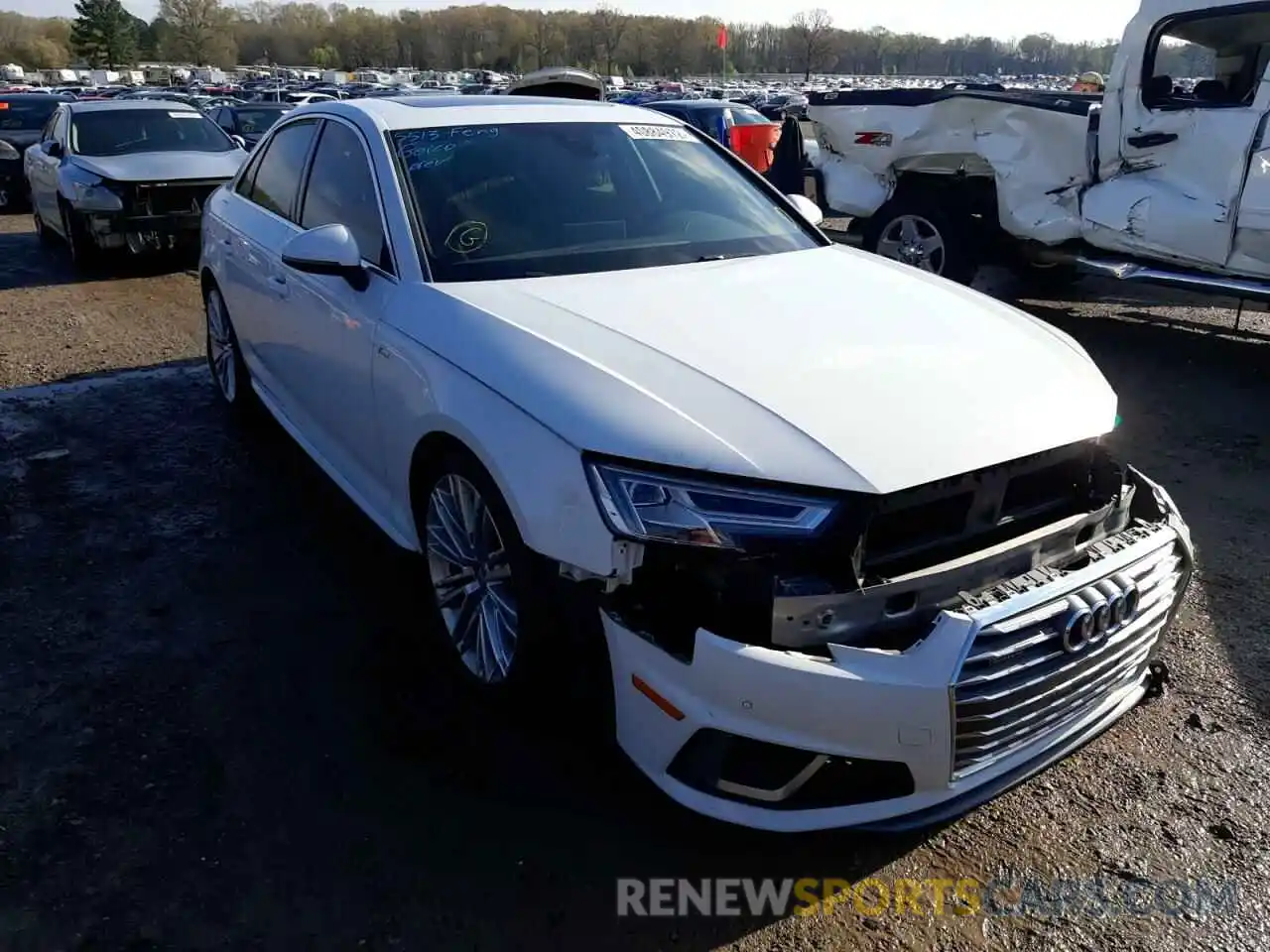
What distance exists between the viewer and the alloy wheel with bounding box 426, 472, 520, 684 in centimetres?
281

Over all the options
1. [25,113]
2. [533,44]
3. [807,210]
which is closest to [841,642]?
[807,210]

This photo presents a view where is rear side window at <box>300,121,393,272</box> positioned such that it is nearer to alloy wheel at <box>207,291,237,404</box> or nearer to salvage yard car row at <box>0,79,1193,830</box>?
salvage yard car row at <box>0,79,1193,830</box>

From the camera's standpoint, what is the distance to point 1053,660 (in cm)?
228

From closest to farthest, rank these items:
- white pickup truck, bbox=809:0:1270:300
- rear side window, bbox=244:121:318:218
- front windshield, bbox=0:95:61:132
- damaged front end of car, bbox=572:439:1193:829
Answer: damaged front end of car, bbox=572:439:1193:829 → rear side window, bbox=244:121:318:218 → white pickup truck, bbox=809:0:1270:300 → front windshield, bbox=0:95:61:132

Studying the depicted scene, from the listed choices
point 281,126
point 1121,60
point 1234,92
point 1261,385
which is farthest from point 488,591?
point 1234,92

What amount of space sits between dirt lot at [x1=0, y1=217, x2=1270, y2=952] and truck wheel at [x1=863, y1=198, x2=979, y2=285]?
3.57 m

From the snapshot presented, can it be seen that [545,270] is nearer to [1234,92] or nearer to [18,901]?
[18,901]

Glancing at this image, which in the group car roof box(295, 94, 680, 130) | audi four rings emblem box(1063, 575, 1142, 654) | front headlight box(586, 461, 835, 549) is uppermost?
car roof box(295, 94, 680, 130)

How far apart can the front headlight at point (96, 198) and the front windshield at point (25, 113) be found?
26.3 ft

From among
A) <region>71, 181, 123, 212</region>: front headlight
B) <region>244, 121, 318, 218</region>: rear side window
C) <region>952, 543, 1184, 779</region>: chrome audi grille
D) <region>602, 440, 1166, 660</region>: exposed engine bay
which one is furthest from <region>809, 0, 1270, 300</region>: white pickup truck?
<region>71, 181, 123, 212</region>: front headlight

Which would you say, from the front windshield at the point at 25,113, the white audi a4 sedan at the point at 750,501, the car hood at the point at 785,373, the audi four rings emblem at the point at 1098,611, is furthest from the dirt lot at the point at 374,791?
the front windshield at the point at 25,113

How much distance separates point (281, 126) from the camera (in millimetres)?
4852

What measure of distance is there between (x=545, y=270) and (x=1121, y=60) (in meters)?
5.31

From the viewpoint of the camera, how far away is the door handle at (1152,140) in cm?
638
